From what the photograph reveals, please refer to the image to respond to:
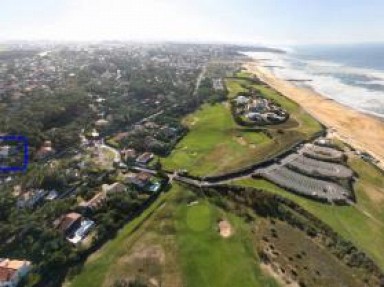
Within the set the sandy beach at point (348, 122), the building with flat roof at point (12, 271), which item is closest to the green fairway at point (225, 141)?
the sandy beach at point (348, 122)

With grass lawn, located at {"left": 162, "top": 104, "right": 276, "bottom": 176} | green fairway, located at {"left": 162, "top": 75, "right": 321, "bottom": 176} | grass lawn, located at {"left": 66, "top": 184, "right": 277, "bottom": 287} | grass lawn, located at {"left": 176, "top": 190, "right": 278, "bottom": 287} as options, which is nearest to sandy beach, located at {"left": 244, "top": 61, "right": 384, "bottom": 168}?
A: green fairway, located at {"left": 162, "top": 75, "right": 321, "bottom": 176}

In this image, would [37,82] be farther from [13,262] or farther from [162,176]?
[13,262]

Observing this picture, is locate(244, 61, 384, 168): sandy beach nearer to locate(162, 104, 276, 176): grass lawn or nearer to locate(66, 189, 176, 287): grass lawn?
locate(162, 104, 276, 176): grass lawn

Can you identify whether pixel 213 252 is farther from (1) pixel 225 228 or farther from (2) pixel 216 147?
(2) pixel 216 147

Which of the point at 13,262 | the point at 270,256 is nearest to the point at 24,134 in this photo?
the point at 13,262

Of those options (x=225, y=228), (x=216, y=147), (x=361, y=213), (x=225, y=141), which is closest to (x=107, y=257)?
(x=225, y=228)

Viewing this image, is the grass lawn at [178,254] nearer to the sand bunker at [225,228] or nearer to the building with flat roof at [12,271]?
the sand bunker at [225,228]
